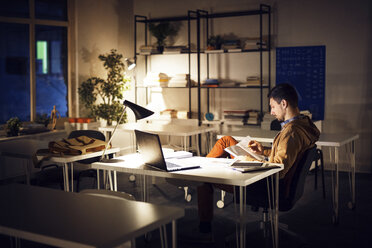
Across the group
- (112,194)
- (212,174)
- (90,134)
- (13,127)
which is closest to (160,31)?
(13,127)

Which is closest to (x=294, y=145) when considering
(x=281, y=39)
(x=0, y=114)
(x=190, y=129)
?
(x=190, y=129)

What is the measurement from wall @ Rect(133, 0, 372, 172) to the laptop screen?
4.20m

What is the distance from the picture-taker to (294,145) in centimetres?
371

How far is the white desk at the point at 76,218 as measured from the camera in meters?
2.03

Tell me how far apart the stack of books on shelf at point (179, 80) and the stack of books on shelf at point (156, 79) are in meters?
0.09

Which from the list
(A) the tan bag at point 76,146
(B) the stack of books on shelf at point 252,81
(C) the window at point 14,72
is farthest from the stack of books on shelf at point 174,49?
(A) the tan bag at point 76,146

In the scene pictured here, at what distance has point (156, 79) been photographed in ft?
26.6

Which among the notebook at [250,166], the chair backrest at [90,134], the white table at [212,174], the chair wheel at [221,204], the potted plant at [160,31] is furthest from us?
the potted plant at [160,31]

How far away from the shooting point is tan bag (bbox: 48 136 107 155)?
4.39 m

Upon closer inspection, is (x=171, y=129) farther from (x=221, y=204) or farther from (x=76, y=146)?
(x=76, y=146)

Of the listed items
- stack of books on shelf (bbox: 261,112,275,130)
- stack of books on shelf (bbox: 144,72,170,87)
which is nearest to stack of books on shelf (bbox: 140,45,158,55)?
stack of books on shelf (bbox: 144,72,170,87)

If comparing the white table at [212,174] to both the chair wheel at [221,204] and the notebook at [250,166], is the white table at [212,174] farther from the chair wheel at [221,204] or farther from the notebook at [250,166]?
the chair wheel at [221,204]

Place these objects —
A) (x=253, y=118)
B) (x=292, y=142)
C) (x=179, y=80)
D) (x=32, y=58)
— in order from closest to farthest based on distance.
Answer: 1. (x=292, y=142)
2. (x=32, y=58)
3. (x=253, y=118)
4. (x=179, y=80)

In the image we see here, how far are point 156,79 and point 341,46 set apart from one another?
2.84 metres
